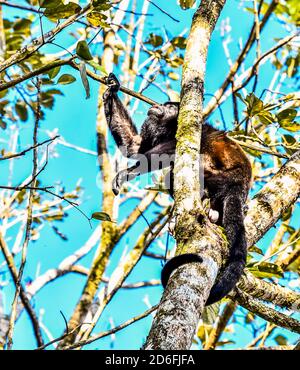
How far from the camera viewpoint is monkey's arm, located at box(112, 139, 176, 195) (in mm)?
5363

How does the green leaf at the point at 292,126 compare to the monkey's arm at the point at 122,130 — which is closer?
the green leaf at the point at 292,126

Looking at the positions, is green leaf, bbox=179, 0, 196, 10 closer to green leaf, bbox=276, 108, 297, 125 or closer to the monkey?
the monkey

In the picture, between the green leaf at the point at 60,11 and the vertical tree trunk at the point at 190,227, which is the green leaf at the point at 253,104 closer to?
the vertical tree trunk at the point at 190,227

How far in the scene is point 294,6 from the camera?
140cm

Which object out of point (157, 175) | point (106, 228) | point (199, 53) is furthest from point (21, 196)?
point (199, 53)

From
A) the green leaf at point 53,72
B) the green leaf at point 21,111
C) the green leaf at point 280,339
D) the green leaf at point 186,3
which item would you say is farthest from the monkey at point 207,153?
the green leaf at point 280,339

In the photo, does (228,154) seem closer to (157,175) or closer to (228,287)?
(157,175)

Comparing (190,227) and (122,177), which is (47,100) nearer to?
(122,177)

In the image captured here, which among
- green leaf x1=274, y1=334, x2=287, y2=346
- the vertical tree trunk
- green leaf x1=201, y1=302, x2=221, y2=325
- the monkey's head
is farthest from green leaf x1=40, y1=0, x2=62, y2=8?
green leaf x1=274, y1=334, x2=287, y2=346

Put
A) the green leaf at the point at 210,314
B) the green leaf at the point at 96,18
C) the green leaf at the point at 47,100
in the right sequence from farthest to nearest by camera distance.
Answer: the green leaf at the point at 47,100, the green leaf at the point at 210,314, the green leaf at the point at 96,18

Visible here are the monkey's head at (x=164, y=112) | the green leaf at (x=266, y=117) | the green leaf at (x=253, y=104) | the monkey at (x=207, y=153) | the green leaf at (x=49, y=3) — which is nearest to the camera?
the green leaf at (x=49, y=3)

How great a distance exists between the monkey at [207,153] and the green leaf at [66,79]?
2.18ft

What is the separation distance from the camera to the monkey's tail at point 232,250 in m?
3.12
